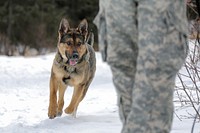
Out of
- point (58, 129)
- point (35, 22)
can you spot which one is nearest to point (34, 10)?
point (35, 22)

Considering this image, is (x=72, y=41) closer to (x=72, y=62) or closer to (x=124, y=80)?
(x=72, y=62)

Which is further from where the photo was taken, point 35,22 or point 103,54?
point 35,22

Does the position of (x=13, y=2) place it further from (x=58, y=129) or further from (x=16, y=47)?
(x=58, y=129)

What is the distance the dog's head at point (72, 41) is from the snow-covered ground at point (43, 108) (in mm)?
793

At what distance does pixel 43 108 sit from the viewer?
7.42 meters

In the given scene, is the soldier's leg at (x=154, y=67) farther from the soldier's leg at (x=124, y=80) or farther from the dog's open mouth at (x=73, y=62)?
the dog's open mouth at (x=73, y=62)

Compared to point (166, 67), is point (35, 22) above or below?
below

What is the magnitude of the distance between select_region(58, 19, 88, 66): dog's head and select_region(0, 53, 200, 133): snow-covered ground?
31.2 inches

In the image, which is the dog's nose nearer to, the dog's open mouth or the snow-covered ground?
→ the dog's open mouth

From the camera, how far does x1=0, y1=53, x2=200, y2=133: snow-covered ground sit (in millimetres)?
5150

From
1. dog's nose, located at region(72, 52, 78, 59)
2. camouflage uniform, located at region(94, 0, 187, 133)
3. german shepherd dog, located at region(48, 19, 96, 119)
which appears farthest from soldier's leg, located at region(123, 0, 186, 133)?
dog's nose, located at region(72, 52, 78, 59)

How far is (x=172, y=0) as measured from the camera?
2.72m

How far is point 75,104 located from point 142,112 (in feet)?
12.8

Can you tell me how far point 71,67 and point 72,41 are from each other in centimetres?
51
